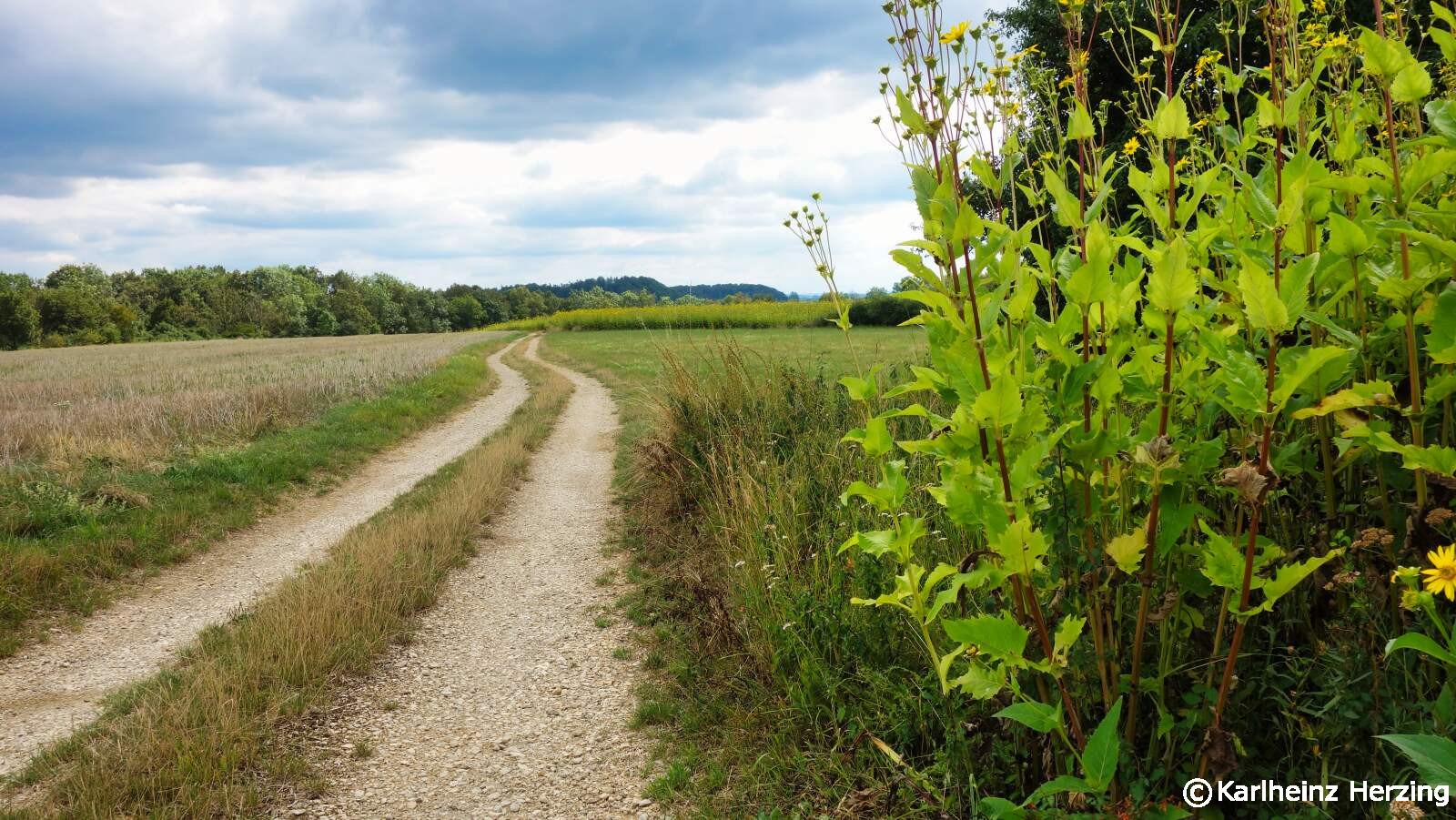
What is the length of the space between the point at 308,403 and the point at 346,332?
3369 inches

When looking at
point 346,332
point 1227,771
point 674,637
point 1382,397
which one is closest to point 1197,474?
point 1382,397

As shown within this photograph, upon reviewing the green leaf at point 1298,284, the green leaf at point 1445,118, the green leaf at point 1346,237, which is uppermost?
the green leaf at point 1445,118

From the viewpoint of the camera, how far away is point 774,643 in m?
4.14

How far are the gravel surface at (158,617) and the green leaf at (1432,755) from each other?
5.88 meters

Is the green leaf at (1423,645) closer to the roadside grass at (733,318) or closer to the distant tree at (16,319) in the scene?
the roadside grass at (733,318)

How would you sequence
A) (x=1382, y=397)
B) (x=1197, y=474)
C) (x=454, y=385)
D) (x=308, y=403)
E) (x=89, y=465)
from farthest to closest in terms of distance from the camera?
(x=454, y=385), (x=308, y=403), (x=89, y=465), (x=1197, y=474), (x=1382, y=397)

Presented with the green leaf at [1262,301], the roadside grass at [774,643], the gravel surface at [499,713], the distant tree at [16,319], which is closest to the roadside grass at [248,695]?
the gravel surface at [499,713]

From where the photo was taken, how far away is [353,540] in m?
7.55

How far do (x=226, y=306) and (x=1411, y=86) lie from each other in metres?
96.2

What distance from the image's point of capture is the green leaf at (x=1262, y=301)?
148 centimetres

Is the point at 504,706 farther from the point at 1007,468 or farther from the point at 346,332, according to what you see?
the point at 346,332

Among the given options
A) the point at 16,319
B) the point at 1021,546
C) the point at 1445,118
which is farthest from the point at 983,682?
the point at 16,319

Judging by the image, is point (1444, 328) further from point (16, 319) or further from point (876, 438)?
point (16, 319)

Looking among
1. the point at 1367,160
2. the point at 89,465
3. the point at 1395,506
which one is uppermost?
the point at 1367,160
